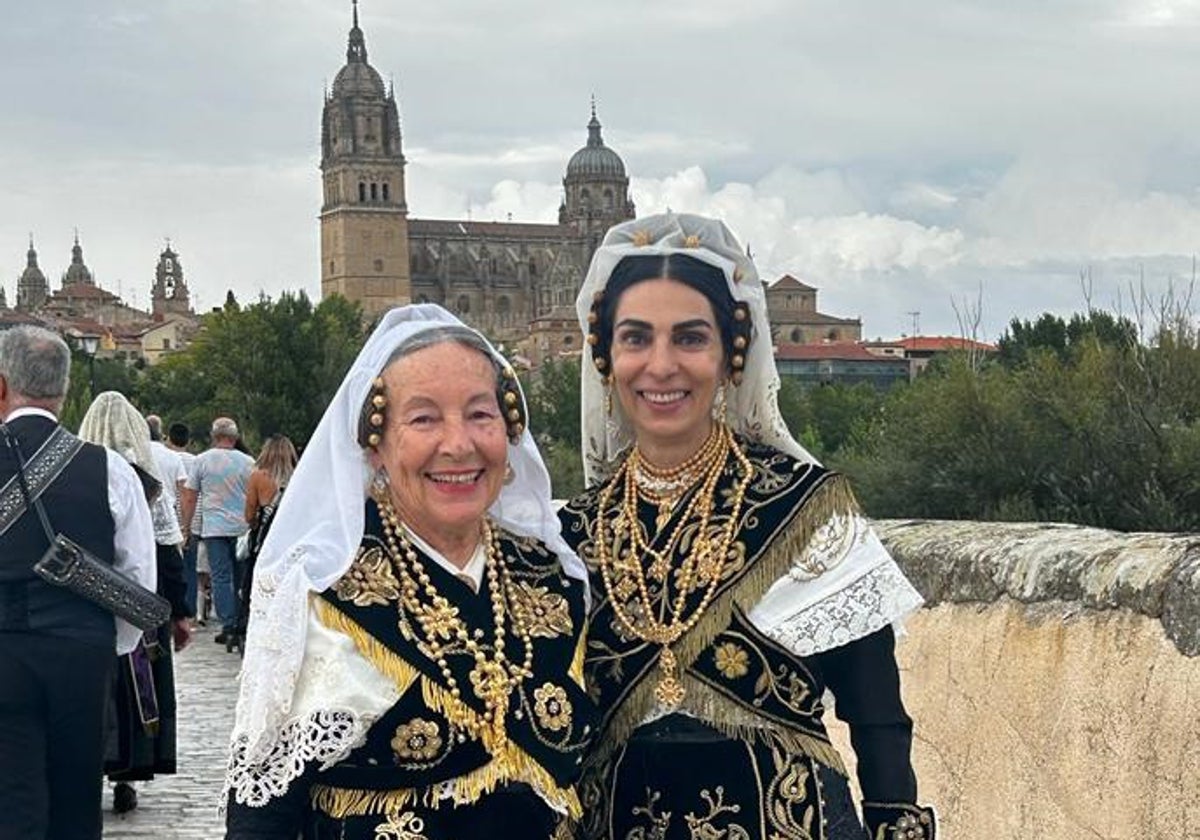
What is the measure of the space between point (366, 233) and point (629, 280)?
137321 millimetres

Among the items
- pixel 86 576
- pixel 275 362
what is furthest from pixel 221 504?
pixel 275 362

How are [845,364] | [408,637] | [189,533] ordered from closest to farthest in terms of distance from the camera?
[408,637] → [189,533] → [845,364]

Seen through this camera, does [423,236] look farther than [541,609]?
Yes

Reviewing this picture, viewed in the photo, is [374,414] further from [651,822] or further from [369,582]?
[651,822]

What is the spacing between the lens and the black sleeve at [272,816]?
8.34 feet

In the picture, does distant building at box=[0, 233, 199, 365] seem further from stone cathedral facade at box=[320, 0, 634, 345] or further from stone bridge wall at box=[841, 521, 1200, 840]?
stone bridge wall at box=[841, 521, 1200, 840]

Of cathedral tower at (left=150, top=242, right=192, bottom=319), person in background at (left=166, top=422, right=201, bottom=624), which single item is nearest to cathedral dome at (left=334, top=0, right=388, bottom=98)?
cathedral tower at (left=150, top=242, right=192, bottom=319)

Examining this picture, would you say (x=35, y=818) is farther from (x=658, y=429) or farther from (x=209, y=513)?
(x=209, y=513)

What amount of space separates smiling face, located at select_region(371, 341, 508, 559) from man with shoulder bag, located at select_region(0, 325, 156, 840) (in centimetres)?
267

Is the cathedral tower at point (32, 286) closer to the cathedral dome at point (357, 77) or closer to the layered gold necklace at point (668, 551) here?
the cathedral dome at point (357, 77)

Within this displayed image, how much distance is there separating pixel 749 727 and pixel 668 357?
62cm

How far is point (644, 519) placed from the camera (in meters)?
3.05

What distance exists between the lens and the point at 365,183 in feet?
456

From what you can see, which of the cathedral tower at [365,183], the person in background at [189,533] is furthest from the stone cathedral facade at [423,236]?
the person in background at [189,533]
